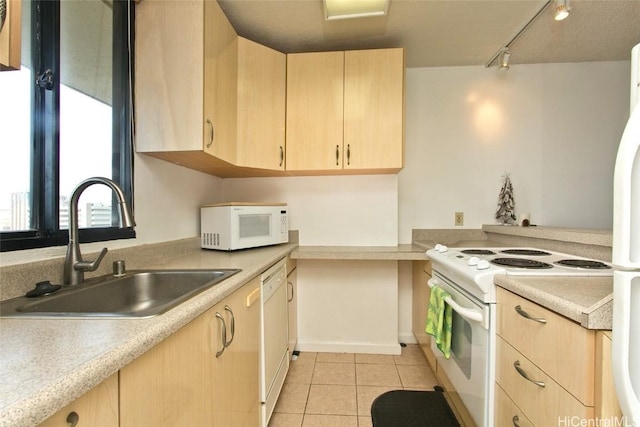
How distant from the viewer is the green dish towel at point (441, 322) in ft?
4.73

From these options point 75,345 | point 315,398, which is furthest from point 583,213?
point 75,345

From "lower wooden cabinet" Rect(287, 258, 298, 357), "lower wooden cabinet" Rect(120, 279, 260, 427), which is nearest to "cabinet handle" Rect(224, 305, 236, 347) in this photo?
"lower wooden cabinet" Rect(120, 279, 260, 427)

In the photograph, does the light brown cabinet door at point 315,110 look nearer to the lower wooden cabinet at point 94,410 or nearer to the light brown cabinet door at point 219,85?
the light brown cabinet door at point 219,85

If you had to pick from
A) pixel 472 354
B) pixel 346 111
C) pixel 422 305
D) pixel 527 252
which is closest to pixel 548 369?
pixel 472 354

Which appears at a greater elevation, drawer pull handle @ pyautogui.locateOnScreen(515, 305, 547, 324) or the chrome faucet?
the chrome faucet

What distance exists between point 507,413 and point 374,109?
5.88 feet

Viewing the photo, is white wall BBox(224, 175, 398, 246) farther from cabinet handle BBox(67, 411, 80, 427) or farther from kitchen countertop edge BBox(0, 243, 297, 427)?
cabinet handle BBox(67, 411, 80, 427)

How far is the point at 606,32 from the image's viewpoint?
190cm

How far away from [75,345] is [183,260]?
1.02 metres

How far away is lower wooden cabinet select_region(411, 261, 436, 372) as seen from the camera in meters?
1.89

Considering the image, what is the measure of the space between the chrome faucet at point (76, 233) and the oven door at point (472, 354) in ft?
4.56

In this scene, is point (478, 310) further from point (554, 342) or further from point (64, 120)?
point (64, 120)

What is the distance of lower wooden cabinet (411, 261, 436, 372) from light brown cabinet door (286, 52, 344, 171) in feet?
3.25

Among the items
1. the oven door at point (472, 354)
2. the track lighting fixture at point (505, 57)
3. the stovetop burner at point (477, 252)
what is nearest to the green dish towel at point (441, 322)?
the oven door at point (472, 354)
